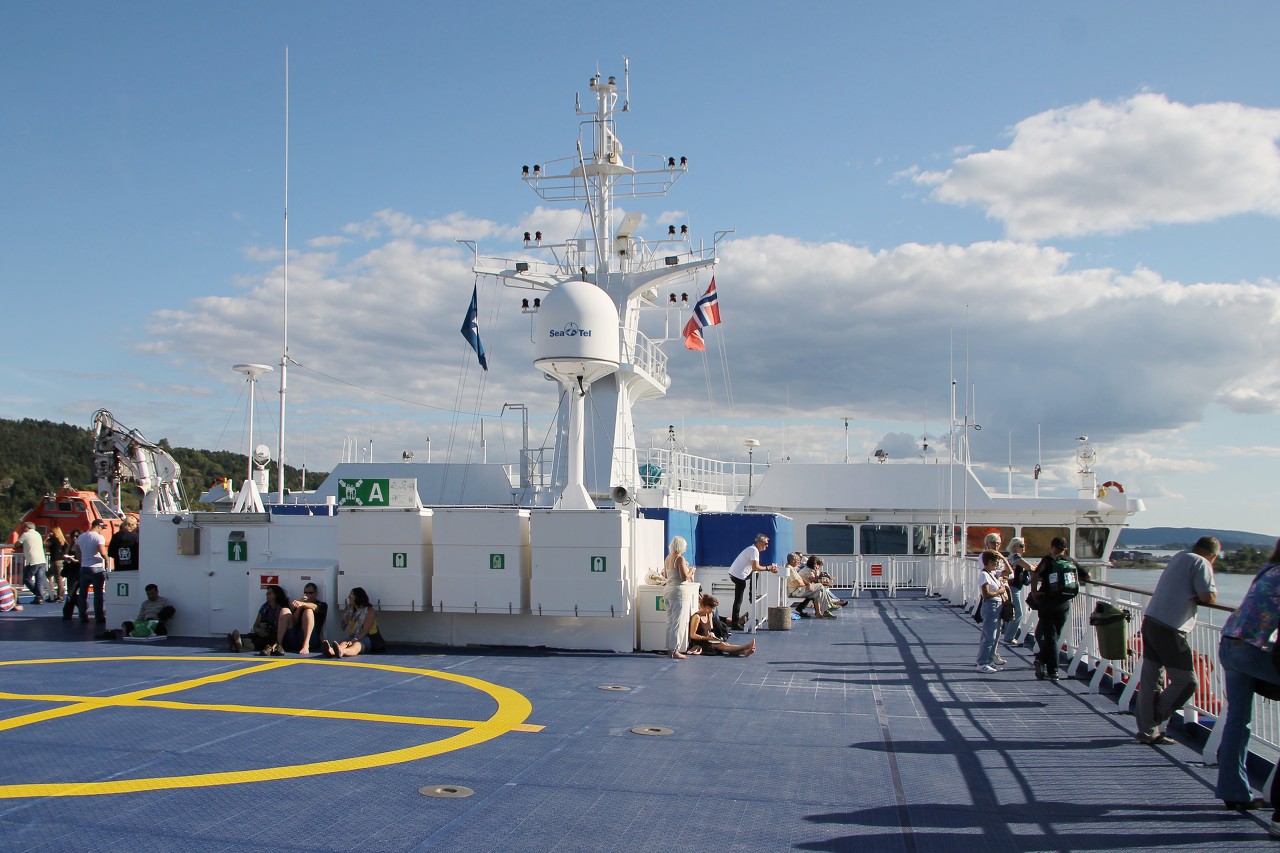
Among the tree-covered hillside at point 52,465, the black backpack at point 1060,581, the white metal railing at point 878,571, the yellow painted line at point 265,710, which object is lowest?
the white metal railing at point 878,571

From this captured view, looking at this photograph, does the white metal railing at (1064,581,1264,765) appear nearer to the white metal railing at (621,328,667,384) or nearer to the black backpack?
the black backpack

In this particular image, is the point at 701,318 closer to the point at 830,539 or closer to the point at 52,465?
the point at 830,539

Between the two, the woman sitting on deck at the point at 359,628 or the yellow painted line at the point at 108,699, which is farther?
the woman sitting on deck at the point at 359,628

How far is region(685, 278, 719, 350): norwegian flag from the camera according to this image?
79.8 ft

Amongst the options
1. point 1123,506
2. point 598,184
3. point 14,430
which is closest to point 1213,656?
point 598,184

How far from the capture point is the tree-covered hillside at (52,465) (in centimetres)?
7394

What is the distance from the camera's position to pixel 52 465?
279 feet

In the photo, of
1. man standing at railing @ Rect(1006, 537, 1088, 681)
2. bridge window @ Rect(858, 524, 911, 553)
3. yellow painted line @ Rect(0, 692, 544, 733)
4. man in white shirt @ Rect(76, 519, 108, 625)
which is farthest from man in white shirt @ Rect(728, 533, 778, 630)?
bridge window @ Rect(858, 524, 911, 553)

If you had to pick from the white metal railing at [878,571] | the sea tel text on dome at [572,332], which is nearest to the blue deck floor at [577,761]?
the sea tel text on dome at [572,332]

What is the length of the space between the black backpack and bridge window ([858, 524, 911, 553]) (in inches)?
729

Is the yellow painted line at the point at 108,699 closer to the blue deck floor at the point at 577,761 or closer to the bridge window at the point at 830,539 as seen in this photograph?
the blue deck floor at the point at 577,761

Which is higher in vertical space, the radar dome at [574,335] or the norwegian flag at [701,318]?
the norwegian flag at [701,318]

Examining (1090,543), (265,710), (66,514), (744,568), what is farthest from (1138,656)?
(66,514)

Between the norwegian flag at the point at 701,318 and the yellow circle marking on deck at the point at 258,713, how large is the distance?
14642mm
